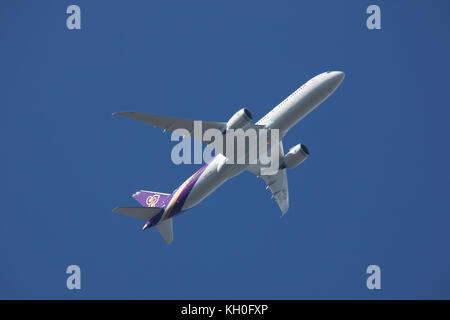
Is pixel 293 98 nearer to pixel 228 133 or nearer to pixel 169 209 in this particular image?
pixel 228 133

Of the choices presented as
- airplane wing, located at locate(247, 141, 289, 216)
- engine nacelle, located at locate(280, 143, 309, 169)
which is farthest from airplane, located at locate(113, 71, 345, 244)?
airplane wing, located at locate(247, 141, 289, 216)

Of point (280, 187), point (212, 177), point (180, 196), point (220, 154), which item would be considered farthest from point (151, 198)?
point (280, 187)

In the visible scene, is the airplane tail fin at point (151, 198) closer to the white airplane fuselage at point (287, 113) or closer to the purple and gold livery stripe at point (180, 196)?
the purple and gold livery stripe at point (180, 196)

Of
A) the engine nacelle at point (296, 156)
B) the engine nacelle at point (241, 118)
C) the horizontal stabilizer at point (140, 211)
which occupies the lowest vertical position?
the horizontal stabilizer at point (140, 211)

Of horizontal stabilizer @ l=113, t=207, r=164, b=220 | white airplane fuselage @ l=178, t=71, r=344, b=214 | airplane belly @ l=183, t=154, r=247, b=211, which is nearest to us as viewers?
white airplane fuselage @ l=178, t=71, r=344, b=214

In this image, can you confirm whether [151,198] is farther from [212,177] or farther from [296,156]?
[296,156]

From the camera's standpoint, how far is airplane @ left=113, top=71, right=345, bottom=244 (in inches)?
2039

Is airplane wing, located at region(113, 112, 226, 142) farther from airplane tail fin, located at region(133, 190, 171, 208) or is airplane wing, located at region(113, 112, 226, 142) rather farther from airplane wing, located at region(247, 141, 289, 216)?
airplane wing, located at region(247, 141, 289, 216)

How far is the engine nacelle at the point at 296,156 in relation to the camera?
55969mm

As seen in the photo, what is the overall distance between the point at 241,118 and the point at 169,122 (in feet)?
19.1

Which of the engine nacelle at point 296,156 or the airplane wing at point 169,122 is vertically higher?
the airplane wing at point 169,122

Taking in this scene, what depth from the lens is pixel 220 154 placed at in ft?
180

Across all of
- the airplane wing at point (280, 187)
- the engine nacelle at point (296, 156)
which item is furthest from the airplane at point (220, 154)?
the airplane wing at point (280, 187)
